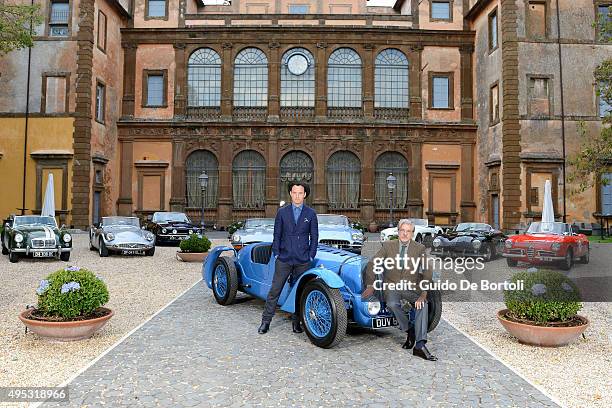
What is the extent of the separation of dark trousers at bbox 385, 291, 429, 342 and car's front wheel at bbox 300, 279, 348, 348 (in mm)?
548

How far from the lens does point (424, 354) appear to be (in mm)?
5105

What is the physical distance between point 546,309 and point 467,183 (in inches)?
977

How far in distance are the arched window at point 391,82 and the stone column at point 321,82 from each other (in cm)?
326

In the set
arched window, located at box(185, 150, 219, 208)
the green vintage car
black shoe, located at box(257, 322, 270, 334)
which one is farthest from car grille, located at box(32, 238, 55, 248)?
arched window, located at box(185, 150, 219, 208)

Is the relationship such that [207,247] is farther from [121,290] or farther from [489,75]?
[489,75]

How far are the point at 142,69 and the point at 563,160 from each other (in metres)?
25.2

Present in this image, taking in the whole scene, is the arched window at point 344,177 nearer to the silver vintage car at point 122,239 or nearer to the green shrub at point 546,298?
the silver vintage car at point 122,239

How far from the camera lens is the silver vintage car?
1491cm

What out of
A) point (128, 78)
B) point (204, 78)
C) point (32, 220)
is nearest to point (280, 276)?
point (32, 220)

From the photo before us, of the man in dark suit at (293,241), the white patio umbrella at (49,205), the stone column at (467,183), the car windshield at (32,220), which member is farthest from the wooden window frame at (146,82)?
the man in dark suit at (293,241)

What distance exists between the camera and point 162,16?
30.3m

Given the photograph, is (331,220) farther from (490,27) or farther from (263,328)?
(490,27)

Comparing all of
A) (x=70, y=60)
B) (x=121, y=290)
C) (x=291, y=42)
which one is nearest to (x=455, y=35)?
(x=291, y=42)

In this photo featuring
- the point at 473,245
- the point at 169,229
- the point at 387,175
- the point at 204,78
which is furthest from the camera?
the point at 204,78
